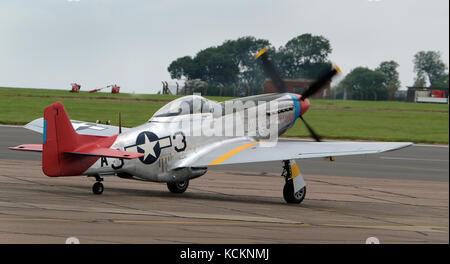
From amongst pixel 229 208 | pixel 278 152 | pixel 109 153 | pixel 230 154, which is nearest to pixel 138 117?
pixel 230 154

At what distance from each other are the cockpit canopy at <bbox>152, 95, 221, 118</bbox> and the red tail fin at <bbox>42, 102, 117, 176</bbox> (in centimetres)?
229

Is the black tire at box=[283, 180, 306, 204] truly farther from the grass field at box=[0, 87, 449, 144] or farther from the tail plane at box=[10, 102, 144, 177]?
the grass field at box=[0, 87, 449, 144]

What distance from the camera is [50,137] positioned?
46.2ft

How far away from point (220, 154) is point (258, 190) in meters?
2.89

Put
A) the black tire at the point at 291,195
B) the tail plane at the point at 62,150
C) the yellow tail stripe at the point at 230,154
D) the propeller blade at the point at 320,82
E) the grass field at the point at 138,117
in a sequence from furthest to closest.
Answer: the grass field at the point at 138,117
the propeller blade at the point at 320,82
the black tire at the point at 291,195
the yellow tail stripe at the point at 230,154
the tail plane at the point at 62,150

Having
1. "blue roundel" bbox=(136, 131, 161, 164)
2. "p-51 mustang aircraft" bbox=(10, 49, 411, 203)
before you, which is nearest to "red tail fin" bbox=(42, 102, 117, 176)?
"p-51 mustang aircraft" bbox=(10, 49, 411, 203)

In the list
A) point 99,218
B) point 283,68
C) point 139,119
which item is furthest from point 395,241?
point 283,68

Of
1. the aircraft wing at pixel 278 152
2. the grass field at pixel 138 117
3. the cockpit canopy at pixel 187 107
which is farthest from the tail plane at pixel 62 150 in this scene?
the grass field at pixel 138 117

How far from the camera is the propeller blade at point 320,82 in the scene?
17.3 metres

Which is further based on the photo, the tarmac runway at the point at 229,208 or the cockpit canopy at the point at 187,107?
the cockpit canopy at the point at 187,107

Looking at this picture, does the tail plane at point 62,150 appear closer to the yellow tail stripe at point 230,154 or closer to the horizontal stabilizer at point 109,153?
the horizontal stabilizer at point 109,153

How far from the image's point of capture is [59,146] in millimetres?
14047

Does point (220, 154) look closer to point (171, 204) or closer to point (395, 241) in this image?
point (171, 204)

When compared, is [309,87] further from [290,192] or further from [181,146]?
[181,146]
